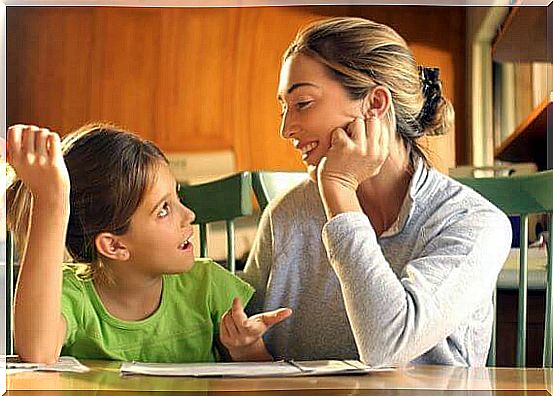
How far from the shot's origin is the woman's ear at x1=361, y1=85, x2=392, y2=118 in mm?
1606

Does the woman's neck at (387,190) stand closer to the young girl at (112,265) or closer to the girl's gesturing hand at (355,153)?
the girl's gesturing hand at (355,153)

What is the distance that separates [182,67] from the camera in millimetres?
1641

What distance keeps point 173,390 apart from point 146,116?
1.16 ft

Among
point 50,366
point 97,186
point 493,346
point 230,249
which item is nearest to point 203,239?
point 230,249

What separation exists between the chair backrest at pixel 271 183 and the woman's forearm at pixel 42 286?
0.25 m

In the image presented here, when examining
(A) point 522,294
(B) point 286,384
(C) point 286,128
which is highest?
(C) point 286,128

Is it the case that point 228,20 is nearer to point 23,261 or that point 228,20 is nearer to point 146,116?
point 146,116

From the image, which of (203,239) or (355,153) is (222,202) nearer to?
(203,239)

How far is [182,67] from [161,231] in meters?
0.22

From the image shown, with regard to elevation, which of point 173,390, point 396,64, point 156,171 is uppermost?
point 396,64

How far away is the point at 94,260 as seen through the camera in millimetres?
1616

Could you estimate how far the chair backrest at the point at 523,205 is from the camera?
163 centimetres

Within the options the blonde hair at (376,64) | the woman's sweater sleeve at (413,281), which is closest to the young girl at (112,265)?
the woman's sweater sleeve at (413,281)

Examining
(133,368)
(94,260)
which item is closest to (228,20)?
(94,260)
